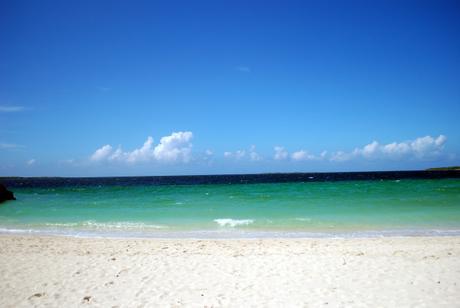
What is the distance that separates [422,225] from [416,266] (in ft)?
28.3

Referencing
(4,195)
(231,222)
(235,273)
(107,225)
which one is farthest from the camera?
(4,195)

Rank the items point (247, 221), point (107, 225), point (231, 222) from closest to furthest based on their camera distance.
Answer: point (107, 225) < point (231, 222) < point (247, 221)

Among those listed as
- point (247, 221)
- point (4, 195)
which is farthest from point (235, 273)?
point (4, 195)

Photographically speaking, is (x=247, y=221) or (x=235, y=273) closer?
(x=235, y=273)

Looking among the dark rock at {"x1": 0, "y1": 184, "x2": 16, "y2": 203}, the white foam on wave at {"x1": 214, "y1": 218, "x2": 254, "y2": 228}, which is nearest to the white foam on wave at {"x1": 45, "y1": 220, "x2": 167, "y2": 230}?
the white foam on wave at {"x1": 214, "y1": 218, "x2": 254, "y2": 228}

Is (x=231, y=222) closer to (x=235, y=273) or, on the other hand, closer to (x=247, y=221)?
(x=247, y=221)

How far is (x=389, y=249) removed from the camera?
10.9 meters

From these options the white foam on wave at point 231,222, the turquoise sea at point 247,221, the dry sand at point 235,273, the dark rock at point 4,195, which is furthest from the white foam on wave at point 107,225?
the dark rock at point 4,195

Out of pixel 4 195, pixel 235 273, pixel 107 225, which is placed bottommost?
pixel 107 225

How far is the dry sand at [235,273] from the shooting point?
6699 millimetres

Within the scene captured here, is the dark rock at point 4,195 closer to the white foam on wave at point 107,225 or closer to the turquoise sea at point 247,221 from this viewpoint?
the turquoise sea at point 247,221

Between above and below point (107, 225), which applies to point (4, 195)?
above

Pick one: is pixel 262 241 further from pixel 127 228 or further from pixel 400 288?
pixel 127 228

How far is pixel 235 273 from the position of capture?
8.48m
